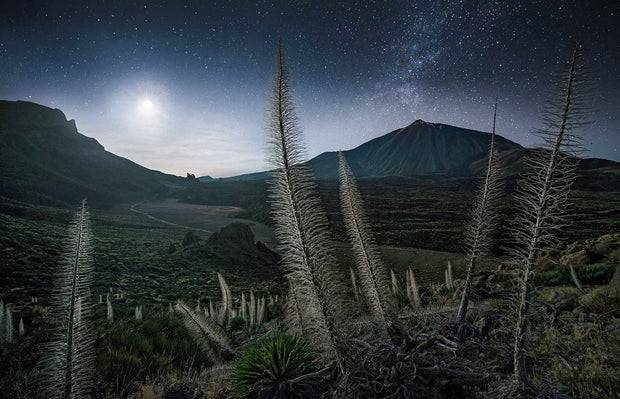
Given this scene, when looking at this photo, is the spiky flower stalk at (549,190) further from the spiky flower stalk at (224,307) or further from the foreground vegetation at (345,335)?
the spiky flower stalk at (224,307)

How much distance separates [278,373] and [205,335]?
6.97ft

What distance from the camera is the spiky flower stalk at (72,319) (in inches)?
82.0

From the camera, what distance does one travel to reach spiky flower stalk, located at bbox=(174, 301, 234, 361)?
3.94 metres

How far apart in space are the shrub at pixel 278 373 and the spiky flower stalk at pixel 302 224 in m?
0.23

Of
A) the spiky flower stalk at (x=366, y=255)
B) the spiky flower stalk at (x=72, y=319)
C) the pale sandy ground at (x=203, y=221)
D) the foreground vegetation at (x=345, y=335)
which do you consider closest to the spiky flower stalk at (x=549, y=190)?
the foreground vegetation at (x=345, y=335)

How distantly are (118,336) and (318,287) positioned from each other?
447 centimetres

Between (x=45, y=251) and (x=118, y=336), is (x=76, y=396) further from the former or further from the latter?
(x=45, y=251)

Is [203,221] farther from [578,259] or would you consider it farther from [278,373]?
[278,373]

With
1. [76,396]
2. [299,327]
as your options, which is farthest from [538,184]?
[76,396]

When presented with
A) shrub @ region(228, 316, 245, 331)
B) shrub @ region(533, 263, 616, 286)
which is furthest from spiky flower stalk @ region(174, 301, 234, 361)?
shrub @ region(533, 263, 616, 286)

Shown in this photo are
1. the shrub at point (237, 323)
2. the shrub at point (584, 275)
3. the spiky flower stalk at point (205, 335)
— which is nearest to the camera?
the spiky flower stalk at point (205, 335)

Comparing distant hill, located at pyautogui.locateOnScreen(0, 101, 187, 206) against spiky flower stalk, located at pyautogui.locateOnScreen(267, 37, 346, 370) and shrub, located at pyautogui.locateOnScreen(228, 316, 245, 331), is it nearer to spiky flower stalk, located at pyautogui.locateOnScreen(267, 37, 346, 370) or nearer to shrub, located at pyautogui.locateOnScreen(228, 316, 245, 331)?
shrub, located at pyautogui.locateOnScreen(228, 316, 245, 331)

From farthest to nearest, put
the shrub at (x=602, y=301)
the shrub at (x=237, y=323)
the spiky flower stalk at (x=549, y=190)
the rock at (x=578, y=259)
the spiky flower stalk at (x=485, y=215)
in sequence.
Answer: the rock at (x=578, y=259) → the shrub at (x=237, y=323) → the shrub at (x=602, y=301) → the spiky flower stalk at (x=485, y=215) → the spiky flower stalk at (x=549, y=190)

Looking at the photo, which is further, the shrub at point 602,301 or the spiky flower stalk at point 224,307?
the spiky flower stalk at point 224,307
